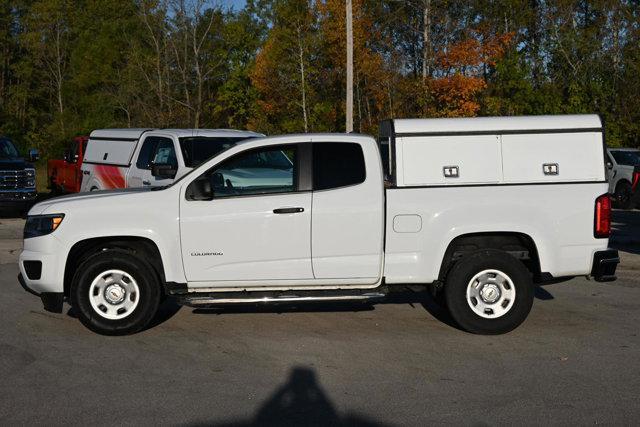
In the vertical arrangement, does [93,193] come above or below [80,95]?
below

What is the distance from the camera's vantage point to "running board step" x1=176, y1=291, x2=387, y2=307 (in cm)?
789

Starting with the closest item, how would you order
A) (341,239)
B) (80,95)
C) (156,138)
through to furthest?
(341,239) → (156,138) → (80,95)

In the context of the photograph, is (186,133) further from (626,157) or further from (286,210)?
(626,157)

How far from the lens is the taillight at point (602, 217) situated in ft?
26.1

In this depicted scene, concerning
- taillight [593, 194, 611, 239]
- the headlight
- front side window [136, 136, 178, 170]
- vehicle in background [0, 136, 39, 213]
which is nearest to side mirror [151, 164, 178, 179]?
front side window [136, 136, 178, 170]

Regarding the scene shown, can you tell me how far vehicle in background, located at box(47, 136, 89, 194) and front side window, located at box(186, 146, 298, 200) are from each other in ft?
46.9

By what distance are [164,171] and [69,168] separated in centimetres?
1188

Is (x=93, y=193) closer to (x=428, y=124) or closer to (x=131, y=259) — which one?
(x=131, y=259)

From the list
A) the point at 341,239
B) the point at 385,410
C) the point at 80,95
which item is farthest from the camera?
the point at 80,95

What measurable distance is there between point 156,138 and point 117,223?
7.20 m

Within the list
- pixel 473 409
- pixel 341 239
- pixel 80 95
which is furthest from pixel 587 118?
pixel 80 95

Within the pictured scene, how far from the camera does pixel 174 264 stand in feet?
26.2

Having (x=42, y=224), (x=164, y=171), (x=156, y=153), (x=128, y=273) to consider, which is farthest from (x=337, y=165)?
(x=156, y=153)

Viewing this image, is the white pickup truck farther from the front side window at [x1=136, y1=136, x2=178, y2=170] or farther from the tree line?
the tree line
